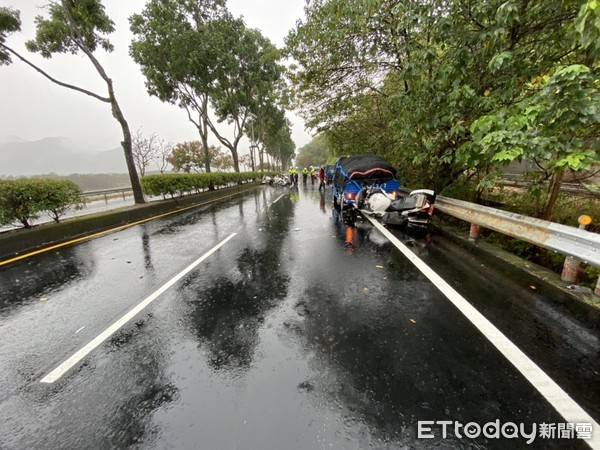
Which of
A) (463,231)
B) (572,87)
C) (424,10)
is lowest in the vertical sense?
(463,231)

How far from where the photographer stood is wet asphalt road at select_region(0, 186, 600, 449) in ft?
5.80

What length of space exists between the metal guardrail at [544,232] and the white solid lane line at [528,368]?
4.68 ft

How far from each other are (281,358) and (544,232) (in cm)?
403

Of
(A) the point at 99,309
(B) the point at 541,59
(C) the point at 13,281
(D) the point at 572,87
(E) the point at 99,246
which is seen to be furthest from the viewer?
(E) the point at 99,246

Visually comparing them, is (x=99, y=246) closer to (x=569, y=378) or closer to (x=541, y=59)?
(x=569, y=378)

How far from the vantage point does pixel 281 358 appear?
7.89ft

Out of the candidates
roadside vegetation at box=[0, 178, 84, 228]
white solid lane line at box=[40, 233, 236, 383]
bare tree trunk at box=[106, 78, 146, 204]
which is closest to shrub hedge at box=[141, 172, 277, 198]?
bare tree trunk at box=[106, 78, 146, 204]

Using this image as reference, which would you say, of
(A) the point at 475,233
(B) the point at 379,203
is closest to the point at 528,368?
(A) the point at 475,233

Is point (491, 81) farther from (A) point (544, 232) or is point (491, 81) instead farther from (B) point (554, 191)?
(A) point (544, 232)

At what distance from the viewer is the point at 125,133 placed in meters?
12.3

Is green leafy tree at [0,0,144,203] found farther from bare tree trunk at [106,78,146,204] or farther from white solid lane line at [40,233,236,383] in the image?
white solid lane line at [40,233,236,383]

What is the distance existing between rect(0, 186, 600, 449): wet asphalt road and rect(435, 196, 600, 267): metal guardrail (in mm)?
666

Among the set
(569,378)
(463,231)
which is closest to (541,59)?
(463,231)

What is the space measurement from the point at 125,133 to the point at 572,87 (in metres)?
14.9
